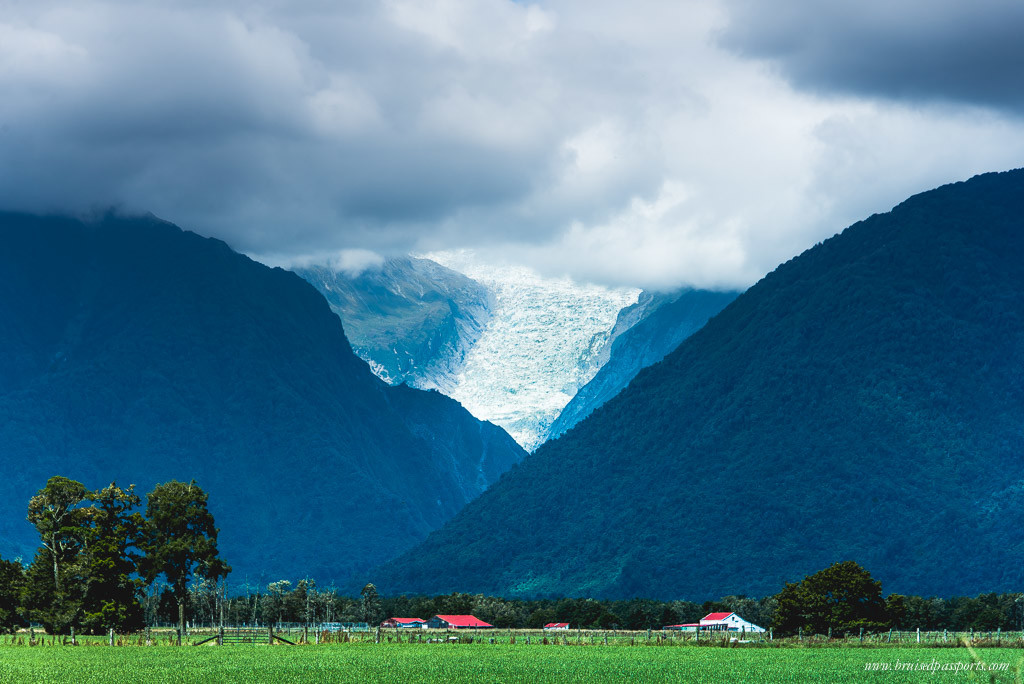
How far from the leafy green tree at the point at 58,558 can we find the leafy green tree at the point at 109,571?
1.14m

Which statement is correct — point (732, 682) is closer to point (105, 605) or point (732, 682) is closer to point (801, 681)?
point (801, 681)

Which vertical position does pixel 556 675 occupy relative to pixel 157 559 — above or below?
below

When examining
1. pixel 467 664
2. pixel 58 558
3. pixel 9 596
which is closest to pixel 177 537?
pixel 9 596

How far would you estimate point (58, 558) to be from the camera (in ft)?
376

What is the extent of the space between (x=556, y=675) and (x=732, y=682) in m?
10.8

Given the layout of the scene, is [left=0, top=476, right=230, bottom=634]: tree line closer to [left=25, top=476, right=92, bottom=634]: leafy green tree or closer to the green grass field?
[left=25, top=476, right=92, bottom=634]: leafy green tree

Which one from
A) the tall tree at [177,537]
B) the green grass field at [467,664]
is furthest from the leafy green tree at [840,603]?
the tall tree at [177,537]

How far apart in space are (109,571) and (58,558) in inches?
183

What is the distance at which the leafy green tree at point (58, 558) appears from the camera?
367ft

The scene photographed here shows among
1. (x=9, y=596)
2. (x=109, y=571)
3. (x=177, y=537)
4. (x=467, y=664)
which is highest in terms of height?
(x=177, y=537)

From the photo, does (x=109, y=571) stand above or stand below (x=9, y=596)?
above

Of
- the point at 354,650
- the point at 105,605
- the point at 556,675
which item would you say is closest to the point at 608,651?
the point at 354,650

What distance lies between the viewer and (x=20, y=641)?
112375 millimetres

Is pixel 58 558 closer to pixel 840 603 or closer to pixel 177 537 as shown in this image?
pixel 177 537
